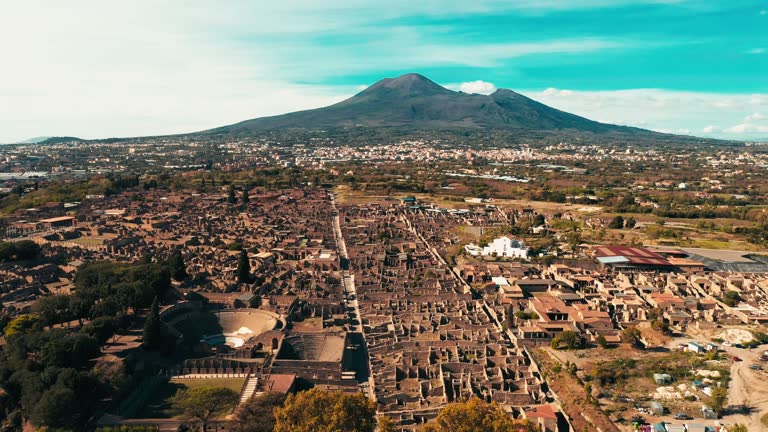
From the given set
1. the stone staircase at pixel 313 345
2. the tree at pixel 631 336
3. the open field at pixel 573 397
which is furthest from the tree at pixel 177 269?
the tree at pixel 631 336

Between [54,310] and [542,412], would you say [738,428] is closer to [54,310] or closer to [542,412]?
[542,412]

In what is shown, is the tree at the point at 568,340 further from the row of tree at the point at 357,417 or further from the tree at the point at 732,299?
the tree at the point at 732,299

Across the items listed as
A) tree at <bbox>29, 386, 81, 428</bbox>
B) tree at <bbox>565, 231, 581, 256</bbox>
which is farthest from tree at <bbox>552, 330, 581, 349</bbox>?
tree at <bbox>29, 386, 81, 428</bbox>

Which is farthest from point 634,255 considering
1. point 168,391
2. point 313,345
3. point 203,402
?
point 168,391

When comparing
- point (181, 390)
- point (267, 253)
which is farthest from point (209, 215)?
point (181, 390)

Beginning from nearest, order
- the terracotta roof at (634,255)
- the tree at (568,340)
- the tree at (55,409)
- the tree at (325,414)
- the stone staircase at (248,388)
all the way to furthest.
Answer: the tree at (325,414) < the tree at (55,409) < the stone staircase at (248,388) < the tree at (568,340) < the terracotta roof at (634,255)

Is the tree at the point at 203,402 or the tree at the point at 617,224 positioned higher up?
the tree at the point at 617,224

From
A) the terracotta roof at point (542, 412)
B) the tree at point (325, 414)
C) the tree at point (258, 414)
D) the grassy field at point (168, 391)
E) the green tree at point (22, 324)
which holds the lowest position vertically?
the grassy field at point (168, 391)
